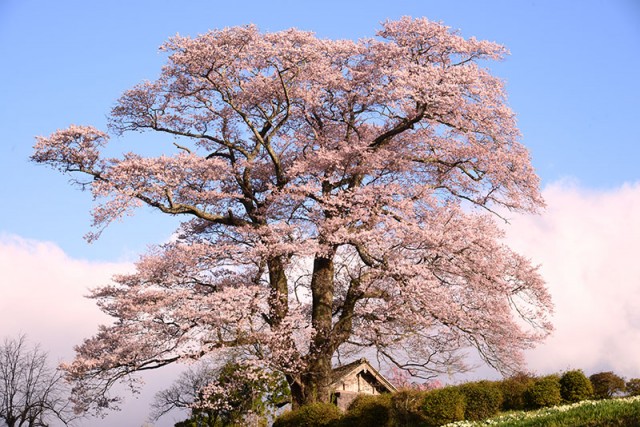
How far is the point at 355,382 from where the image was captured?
32219 millimetres

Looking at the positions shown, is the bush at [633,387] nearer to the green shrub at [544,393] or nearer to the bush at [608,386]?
the bush at [608,386]

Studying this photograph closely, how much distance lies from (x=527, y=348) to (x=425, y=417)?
6.27 m

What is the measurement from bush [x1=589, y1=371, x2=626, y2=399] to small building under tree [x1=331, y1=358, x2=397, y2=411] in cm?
1056

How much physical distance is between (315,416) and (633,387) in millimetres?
9721

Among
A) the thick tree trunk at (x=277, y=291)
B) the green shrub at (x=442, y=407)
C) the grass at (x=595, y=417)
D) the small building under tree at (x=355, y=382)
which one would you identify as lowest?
the grass at (x=595, y=417)

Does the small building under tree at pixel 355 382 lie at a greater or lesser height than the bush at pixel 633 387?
greater

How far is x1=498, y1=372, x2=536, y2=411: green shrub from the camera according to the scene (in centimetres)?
2256

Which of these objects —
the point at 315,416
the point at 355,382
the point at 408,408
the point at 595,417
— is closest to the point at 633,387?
the point at 408,408

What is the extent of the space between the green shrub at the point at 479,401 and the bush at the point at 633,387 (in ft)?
13.7

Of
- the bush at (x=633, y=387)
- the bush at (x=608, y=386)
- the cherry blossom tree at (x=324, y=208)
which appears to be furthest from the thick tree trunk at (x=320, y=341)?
the bush at (x=633, y=387)

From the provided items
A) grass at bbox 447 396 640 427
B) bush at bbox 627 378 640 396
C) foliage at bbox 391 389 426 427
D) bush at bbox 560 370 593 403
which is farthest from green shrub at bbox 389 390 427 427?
bush at bbox 627 378 640 396

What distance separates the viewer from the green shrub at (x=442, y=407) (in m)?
20.7

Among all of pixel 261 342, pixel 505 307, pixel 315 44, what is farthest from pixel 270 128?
pixel 505 307

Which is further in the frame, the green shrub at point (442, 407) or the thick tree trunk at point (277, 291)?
the thick tree trunk at point (277, 291)
